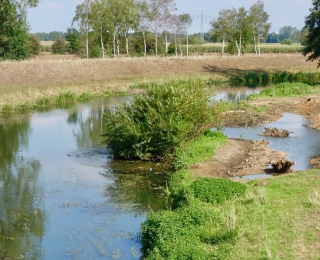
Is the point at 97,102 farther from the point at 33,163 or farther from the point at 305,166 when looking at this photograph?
the point at 305,166

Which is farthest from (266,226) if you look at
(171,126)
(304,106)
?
(304,106)

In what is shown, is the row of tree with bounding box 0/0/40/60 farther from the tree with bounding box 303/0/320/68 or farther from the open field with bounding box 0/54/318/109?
the tree with bounding box 303/0/320/68

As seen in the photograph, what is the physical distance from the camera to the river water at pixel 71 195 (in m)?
11.9

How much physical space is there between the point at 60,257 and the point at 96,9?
5511 cm

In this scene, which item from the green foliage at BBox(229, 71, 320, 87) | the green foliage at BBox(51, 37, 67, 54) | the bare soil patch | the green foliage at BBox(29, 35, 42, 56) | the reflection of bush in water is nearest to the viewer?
the reflection of bush in water

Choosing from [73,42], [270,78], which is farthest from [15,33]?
[270,78]

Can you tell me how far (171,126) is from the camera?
19016 millimetres

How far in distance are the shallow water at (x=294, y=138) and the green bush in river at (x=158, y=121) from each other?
13.3 ft

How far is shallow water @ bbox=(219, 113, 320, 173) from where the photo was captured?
813 inches

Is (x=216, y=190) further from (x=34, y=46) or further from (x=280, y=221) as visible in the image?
(x=34, y=46)

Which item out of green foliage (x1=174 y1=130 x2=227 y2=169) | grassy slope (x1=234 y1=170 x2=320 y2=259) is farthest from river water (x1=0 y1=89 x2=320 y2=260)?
grassy slope (x1=234 y1=170 x2=320 y2=259)

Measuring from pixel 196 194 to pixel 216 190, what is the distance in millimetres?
564

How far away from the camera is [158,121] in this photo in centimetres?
1930

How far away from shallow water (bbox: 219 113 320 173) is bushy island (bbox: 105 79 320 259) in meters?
2.90
